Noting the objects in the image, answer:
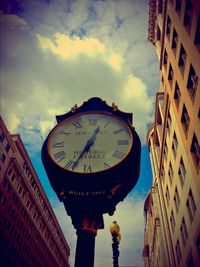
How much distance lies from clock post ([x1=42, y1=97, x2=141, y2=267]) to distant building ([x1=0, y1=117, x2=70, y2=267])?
45.9 metres

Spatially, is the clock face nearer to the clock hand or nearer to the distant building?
the clock hand

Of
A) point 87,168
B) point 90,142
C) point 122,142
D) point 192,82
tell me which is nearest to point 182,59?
point 192,82

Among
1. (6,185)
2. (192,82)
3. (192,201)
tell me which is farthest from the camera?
(6,185)

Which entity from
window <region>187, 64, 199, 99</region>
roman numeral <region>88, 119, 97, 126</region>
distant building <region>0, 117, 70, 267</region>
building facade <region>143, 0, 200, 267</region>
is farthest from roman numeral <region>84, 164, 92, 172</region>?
distant building <region>0, 117, 70, 267</region>

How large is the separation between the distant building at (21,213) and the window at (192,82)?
36948 millimetres

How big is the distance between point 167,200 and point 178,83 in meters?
12.5

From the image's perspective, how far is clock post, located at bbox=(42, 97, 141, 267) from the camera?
3100mm

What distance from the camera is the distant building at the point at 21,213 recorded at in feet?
160

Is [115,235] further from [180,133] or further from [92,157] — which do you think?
[180,133]

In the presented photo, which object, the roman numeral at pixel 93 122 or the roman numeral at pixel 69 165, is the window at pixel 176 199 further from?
the roman numeral at pixel 69 165

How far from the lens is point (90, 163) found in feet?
11.9

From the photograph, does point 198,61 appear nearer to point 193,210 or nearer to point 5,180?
point 193,210

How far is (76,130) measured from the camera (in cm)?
422

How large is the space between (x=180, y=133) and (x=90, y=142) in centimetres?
1859
